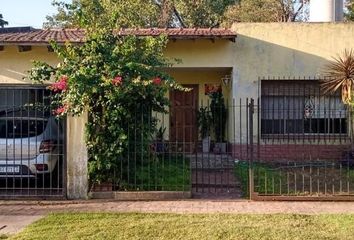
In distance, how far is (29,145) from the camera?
32.7 feet

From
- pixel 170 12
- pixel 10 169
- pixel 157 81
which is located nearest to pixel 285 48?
pixel 157 81

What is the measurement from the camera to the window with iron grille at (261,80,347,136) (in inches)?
603

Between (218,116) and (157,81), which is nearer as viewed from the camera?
(157,81)

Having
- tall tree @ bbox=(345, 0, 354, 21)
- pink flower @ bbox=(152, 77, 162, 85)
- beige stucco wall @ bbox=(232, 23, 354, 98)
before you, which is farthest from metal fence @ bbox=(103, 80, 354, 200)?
tall tree @ bbox=(345, 0, 354, 21)

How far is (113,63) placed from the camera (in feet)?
30.9

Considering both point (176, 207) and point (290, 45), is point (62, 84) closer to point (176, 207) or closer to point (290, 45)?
point (176, 207)

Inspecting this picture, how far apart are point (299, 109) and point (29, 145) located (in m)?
8.45

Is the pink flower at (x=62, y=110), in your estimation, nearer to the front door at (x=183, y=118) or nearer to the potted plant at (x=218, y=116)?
the front door at (x=183, y=118)

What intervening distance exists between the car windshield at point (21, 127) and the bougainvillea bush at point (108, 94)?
824 millimetres

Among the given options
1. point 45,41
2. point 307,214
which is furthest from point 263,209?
point 45,41

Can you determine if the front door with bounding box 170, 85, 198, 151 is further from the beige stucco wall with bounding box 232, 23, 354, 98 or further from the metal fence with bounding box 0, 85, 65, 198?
the metal fence with bounding box 0, 85, 65, 198

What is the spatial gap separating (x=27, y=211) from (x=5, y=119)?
2316 millimetres

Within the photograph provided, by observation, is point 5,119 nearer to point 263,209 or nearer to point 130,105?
point 130,105

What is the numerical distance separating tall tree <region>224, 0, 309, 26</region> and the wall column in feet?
67.7
